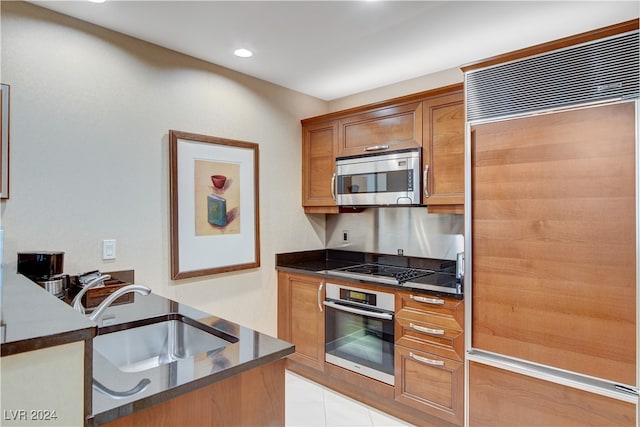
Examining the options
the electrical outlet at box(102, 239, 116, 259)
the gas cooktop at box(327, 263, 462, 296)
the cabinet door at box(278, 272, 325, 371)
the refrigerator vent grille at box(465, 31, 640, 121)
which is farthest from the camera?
the cabinet door at box(278, 272, 325, 371)

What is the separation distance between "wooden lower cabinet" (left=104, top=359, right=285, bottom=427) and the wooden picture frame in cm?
153

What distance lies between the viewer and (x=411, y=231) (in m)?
3.04

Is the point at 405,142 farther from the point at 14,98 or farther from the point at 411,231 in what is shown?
the point at 14,98

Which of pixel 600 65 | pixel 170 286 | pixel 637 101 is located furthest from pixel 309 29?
pixel 170 286

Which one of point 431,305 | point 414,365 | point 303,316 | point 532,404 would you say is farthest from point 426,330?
point 303,316

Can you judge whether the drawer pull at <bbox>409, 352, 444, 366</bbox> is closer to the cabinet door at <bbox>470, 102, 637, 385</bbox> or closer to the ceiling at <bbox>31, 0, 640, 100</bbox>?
the cabinet door at <bbox>470, 102, 637, 385</bbox>

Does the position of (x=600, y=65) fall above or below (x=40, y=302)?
above

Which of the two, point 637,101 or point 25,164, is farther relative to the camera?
point 25,164

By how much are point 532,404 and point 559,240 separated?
0.85 m

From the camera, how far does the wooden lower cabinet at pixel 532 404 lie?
1.66m

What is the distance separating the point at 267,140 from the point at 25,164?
164cm

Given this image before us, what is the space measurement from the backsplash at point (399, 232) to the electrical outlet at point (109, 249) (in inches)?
76.5

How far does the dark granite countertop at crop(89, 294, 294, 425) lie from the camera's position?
0.86 metres

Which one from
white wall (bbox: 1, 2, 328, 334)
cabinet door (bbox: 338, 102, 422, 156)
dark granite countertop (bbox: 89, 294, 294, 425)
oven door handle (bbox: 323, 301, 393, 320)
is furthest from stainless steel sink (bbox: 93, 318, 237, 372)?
cabinet door (bbox: 338, 102, 422, 156)
